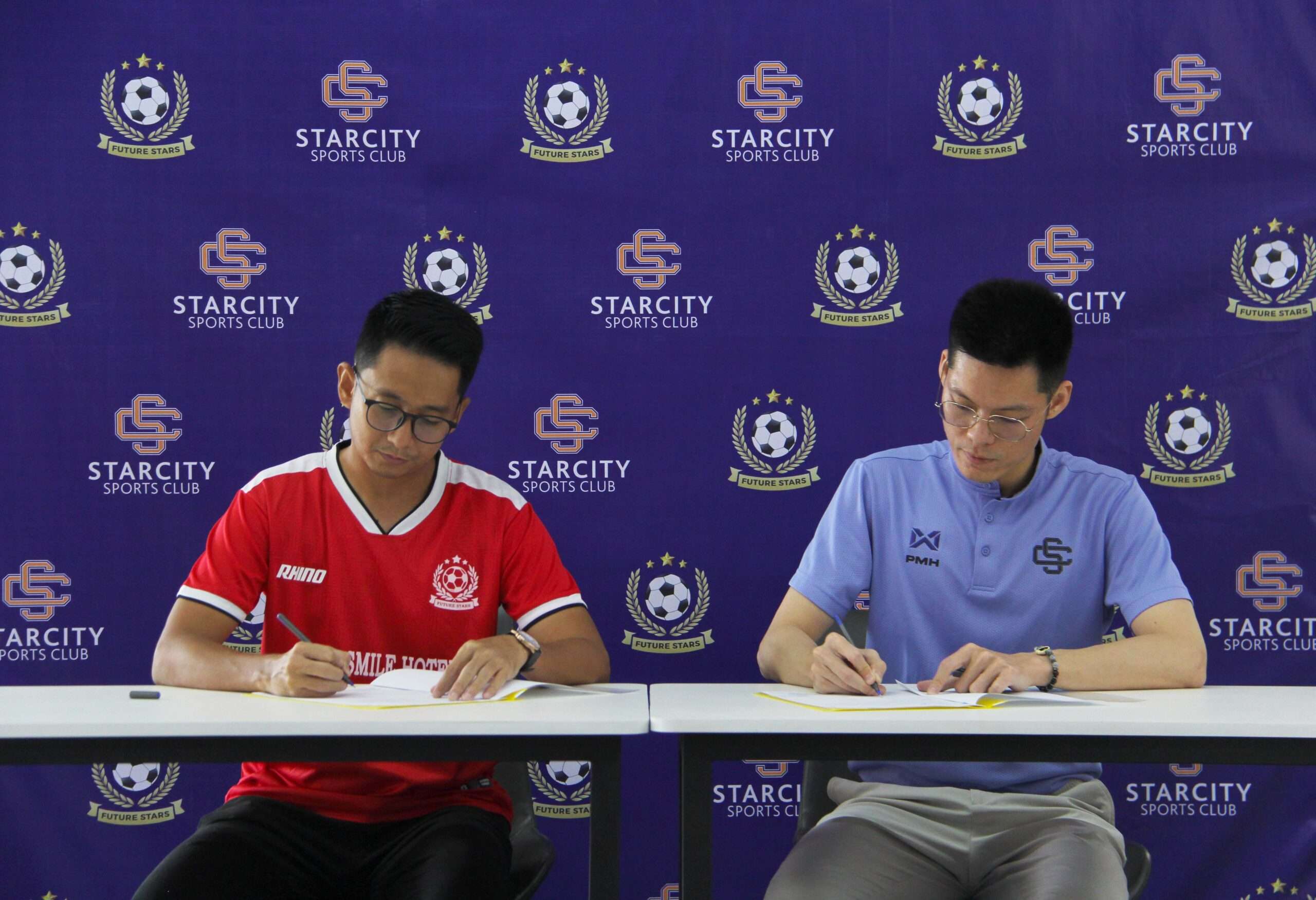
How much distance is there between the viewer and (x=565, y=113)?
2783 millimetres

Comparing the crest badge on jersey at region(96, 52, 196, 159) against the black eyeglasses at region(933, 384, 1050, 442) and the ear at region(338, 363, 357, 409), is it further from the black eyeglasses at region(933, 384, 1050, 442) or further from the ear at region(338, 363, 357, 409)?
the black eyeglasses at region(933, 384, 1050, 442)

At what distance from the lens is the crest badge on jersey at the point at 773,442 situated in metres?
2.78

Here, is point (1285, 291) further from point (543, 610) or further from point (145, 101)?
point (145, 101)

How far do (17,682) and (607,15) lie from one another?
88.2 inches

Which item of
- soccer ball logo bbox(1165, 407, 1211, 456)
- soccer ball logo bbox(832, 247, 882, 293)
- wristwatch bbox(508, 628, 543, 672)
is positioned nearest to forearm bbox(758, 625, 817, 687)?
wristwatch bbox(508, 628, 543, 672)

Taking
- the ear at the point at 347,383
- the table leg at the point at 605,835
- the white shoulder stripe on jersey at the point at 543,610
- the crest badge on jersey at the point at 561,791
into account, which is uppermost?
the ear at the point at 347,383

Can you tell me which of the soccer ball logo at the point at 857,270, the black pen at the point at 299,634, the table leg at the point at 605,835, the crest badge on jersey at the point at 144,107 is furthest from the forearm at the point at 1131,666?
the crest badge on jersey at the point at 144,107

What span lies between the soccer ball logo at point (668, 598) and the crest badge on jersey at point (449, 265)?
807 millimetres

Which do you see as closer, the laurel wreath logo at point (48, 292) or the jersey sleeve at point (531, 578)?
the jersey sleeve at point (531, 578)

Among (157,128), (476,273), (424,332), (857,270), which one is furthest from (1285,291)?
(157,128)

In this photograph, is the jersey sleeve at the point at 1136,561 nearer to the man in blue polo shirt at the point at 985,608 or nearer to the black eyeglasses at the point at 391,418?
the man in blue polo shirt at the point at 985,608

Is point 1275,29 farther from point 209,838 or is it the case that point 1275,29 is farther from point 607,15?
point 209,838

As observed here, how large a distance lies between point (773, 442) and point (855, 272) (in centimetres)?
48

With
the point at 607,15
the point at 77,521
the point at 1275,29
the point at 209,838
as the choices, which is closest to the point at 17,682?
the point at 77,521
